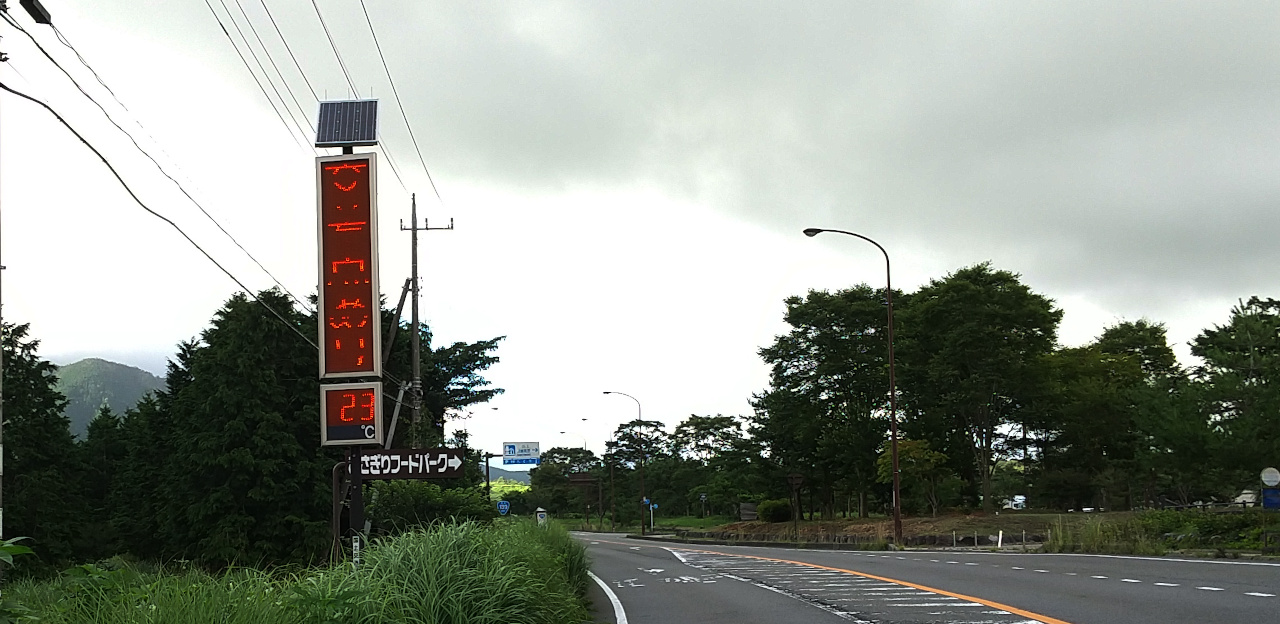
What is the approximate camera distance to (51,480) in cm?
5088

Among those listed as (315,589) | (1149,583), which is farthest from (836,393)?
(315,589)

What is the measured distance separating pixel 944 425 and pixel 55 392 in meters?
48.9

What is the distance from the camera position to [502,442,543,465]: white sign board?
233 ft

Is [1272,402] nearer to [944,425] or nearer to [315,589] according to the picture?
[944,425]

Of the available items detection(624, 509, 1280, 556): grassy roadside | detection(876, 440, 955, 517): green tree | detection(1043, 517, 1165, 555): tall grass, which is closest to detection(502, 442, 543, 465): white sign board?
detection(876, 440, 955, 517): green tree

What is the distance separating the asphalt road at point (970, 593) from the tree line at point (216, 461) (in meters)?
22.2

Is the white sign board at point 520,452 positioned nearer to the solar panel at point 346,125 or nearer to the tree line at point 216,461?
the tree line at point 216,461

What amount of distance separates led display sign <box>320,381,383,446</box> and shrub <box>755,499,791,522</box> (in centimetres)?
5275

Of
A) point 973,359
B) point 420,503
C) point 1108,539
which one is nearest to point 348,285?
point 420,503

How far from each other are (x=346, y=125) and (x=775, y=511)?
5344 centimetres

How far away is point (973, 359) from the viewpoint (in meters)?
53.9

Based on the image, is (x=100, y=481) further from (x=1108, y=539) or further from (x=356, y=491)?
(x=1108, y=539)

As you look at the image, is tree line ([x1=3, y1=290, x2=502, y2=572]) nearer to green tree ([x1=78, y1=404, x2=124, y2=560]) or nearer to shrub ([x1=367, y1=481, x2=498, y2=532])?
green tree ([x1=78, y1=404, x2=124, y2=560])

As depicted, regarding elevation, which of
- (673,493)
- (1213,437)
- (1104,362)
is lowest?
(673,493)
